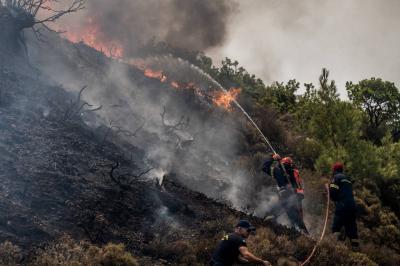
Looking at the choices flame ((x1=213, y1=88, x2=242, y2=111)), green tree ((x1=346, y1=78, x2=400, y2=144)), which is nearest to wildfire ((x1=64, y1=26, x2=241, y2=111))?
flame ((x1=213, y1=88, x2=242, y2=111))

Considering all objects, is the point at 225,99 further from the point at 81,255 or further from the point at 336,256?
the point at 81,255

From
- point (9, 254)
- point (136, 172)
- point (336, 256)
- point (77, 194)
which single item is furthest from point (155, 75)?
point (9, 254)

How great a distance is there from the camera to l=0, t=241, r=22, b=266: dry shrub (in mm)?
7797

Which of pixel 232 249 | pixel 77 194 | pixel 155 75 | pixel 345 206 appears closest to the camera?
pixel 232 249

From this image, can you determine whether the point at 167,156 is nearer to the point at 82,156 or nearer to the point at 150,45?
the point at 82,156

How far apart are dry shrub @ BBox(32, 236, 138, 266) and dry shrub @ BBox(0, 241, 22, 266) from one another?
1.00 feet

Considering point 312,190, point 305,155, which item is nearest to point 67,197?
point 312,190

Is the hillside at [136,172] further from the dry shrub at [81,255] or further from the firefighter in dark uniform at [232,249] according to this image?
the firefighter in dark uniform at [232,249]

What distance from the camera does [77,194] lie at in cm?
1077

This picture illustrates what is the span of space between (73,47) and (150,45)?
12977 mm

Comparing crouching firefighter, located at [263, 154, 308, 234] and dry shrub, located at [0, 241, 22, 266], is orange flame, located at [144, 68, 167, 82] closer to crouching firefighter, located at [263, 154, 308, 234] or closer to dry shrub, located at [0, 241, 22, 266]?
crouching firefighter, located at [263, 154, 308, 234]

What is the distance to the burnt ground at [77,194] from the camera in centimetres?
955

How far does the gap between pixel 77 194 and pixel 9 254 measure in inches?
115

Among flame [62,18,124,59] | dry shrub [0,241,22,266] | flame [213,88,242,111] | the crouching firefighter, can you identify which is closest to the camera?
dry shrub [0,241,22,266]
